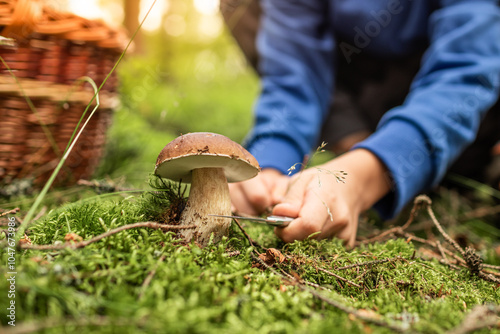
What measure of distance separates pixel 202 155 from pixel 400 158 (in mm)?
1016

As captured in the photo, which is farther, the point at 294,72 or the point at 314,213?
the point at 294,72

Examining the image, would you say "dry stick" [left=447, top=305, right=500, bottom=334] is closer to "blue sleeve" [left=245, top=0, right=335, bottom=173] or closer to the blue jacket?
the blue jacket

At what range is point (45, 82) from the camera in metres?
1.34

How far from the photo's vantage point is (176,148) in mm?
797

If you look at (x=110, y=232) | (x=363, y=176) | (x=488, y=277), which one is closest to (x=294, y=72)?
(x=363, y=176)

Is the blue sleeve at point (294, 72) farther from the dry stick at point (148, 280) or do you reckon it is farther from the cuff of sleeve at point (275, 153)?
the dry stick at point (148, 280)

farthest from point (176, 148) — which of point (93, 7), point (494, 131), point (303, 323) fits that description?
point (494, 131)

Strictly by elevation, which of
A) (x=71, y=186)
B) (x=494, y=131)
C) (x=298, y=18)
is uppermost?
(x=298, y=18)

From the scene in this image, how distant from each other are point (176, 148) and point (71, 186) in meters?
1.01

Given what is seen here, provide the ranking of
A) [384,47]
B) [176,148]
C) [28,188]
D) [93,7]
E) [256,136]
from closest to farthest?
[176,148]
[28,188]
[93,7]
[256,136]
[384,47]

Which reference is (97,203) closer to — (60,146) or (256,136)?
(60,146)

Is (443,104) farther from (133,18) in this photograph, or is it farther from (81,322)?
(133,18)

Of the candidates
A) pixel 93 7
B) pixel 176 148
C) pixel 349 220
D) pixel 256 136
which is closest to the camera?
pixel 176 148

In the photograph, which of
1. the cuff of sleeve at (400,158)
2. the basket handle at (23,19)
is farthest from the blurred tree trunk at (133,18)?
the cuff of sleeve at (400,158)
